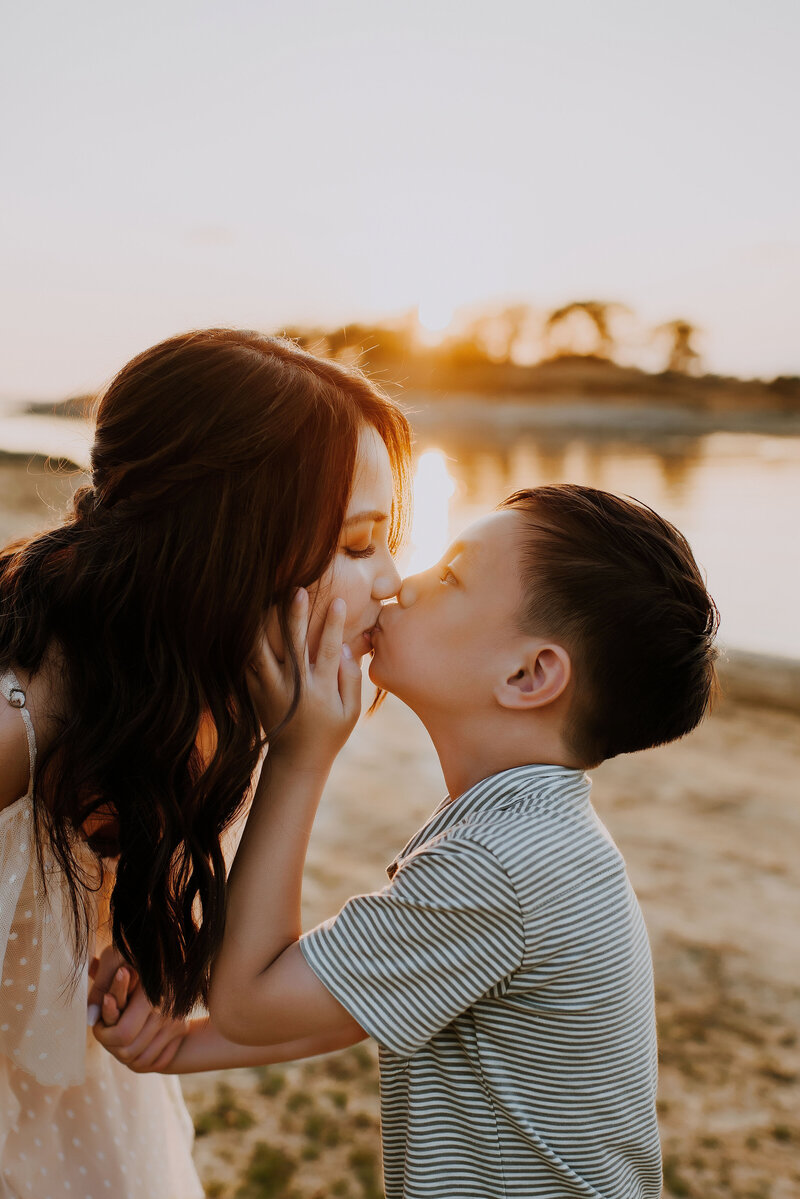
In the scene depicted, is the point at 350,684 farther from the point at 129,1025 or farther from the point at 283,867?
the point at 129,1025

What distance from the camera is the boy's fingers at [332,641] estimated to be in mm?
1657

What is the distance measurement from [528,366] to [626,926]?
47.2 metres

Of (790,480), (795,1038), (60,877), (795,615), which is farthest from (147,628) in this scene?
(790,480)

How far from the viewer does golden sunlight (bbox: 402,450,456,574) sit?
9.41 m

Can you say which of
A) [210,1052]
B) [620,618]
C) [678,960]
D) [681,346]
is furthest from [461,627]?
[681,346]

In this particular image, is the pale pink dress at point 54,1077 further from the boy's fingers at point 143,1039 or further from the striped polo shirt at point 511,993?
the striped polo shirt at point 511,993

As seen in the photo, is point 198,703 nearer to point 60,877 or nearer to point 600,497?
point 60,877

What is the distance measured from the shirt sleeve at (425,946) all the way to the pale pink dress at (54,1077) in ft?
1.72

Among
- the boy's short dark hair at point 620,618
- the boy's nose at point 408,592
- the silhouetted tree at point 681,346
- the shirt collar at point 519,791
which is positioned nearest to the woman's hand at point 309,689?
the boy's nose at point 408,592

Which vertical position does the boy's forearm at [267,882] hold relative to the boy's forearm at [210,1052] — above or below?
above

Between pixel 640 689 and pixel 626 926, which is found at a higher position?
pixel 640 689

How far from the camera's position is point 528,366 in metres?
46.8

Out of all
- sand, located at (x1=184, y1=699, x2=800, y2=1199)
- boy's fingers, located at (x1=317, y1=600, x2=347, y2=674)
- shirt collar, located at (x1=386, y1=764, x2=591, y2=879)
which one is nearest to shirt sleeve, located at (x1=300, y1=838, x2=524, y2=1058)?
shirt collar, located at (x1=386, y1=764, x2=591, y2=879)

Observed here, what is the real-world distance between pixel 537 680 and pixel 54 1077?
3.55 ft
